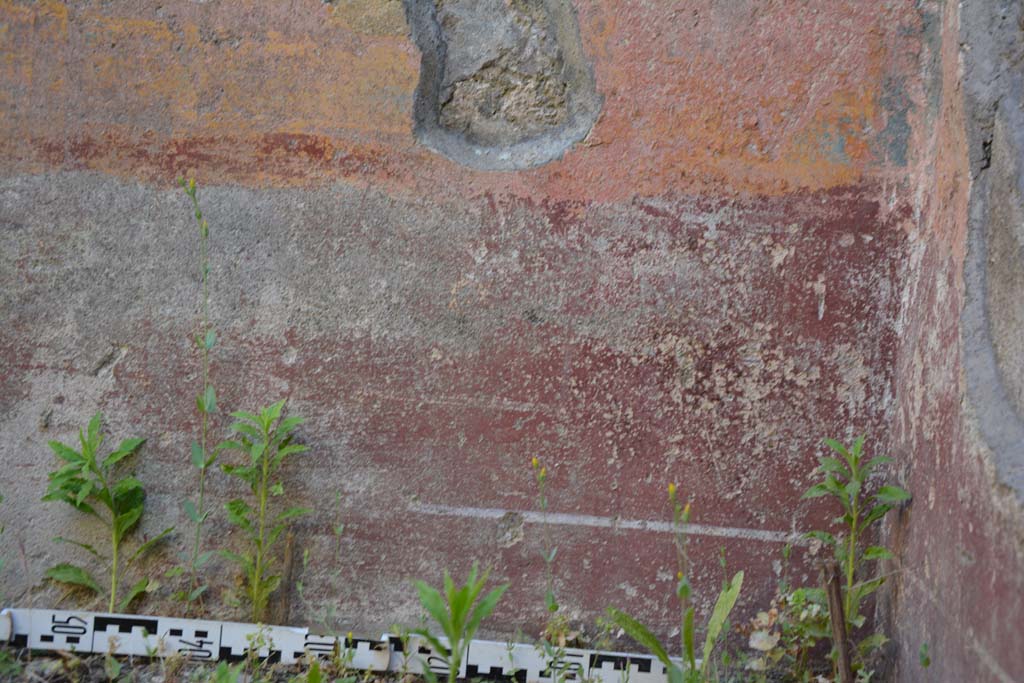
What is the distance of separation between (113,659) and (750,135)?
2148 mm

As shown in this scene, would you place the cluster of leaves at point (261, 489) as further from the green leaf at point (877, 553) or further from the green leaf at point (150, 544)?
the green leaf at point (877, 553)

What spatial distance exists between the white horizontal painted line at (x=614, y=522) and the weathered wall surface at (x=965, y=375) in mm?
303

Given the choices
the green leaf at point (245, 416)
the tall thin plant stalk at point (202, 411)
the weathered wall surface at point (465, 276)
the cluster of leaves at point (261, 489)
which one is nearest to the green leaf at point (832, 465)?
the weathered wall surface at point (465, 276)

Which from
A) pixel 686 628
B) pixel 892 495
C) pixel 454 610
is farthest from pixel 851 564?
pixel 454 610

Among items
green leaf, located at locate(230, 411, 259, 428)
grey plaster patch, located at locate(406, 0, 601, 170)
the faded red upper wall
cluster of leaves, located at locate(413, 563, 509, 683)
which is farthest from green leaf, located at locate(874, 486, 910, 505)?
green leaf, located at locate(230, 411, 259, 428)

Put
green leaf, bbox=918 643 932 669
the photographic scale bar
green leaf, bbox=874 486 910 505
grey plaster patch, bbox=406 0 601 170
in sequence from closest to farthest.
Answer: green leaf, bbox=918 643 932 669, green leaf, bbox=874 486 910 505, the photographic scale bar, grey plaster patch, bbox=406 0 601 170

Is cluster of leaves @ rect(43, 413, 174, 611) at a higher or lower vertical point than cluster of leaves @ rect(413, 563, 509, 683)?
higher

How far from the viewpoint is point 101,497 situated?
2.43 metres

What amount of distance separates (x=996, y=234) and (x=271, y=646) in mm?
2022

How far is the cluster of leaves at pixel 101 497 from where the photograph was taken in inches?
94.5

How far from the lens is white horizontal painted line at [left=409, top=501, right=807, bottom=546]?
2.40 metres

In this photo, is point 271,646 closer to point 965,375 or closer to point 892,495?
point 892,495

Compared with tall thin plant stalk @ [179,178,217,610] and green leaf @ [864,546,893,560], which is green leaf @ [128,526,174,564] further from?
green leaf @ [864,546,893,560]

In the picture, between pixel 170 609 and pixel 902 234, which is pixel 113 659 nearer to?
pixel 170 609
